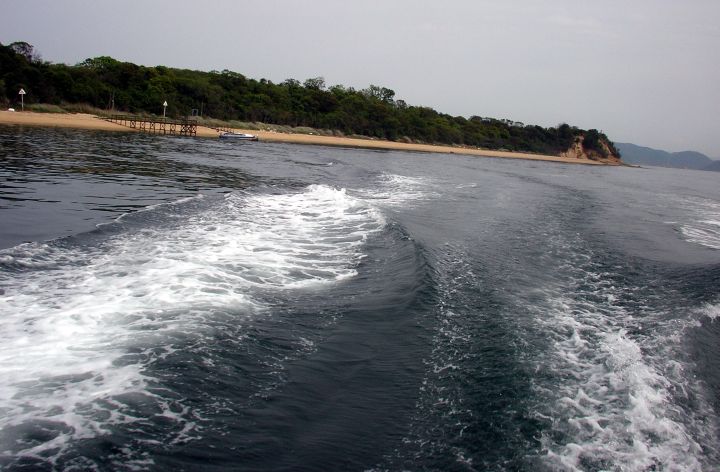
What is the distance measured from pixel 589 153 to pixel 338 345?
412 ft

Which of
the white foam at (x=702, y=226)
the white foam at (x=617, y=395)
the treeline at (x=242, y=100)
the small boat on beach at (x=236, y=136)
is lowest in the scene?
the white foam at (x=617, y=395)

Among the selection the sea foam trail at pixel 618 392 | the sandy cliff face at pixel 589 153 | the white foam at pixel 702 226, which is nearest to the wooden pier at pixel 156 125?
the white foam at pixel 702 226

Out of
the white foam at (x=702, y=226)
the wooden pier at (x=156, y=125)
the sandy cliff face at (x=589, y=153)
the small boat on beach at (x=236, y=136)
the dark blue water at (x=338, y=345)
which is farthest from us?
the sandy cliff face at (x=589, y=153)

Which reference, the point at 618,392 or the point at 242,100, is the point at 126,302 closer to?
the point at 618,392

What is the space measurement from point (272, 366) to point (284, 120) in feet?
209

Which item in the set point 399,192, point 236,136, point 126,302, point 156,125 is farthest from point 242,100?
point 126,302

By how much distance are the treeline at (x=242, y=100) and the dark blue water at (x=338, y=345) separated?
38.8m

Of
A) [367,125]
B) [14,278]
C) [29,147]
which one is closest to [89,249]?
[14,278]

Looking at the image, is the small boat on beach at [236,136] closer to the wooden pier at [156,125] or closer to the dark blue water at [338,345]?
the wooden pier at [156,125]

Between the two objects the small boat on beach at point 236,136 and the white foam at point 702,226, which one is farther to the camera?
the small boat on beach at point 236,136

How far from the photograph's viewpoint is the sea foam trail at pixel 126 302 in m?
4.38

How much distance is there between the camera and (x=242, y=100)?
63.5 meters

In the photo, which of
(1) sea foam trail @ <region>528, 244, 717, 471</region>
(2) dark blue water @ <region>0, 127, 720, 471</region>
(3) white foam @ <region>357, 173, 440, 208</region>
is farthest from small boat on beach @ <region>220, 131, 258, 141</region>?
(1) sea foam trail @ <region>528, 244, 717, 471</region>

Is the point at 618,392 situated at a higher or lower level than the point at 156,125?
lower
